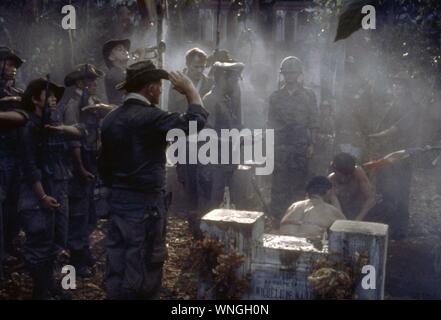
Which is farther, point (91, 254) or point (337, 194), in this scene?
point (337, 194)

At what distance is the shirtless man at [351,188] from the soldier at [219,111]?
192 cm

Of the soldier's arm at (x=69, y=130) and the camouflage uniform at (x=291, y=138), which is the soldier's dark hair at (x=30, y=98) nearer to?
the soldier's arm at (x=69, y=130)

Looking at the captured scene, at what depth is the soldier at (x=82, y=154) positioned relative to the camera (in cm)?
729

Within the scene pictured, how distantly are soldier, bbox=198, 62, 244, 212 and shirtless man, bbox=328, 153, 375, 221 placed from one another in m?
1.92

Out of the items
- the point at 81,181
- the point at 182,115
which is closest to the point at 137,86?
the point at 182,115

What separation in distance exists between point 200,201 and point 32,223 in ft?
11.5

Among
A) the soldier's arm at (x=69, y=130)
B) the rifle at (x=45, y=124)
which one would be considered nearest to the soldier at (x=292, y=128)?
the soldier's arm at (x=69, y=130)

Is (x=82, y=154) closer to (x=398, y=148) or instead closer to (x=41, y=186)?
(x=41, y=186)

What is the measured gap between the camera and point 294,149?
9.91 meters

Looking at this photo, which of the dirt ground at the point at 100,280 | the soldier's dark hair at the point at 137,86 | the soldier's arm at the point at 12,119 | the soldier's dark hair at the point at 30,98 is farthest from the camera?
the dirt ground at the point at 100,280

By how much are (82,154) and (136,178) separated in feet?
8.26

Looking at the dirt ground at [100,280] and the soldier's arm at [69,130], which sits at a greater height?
the soldier's arm at [69,130]
